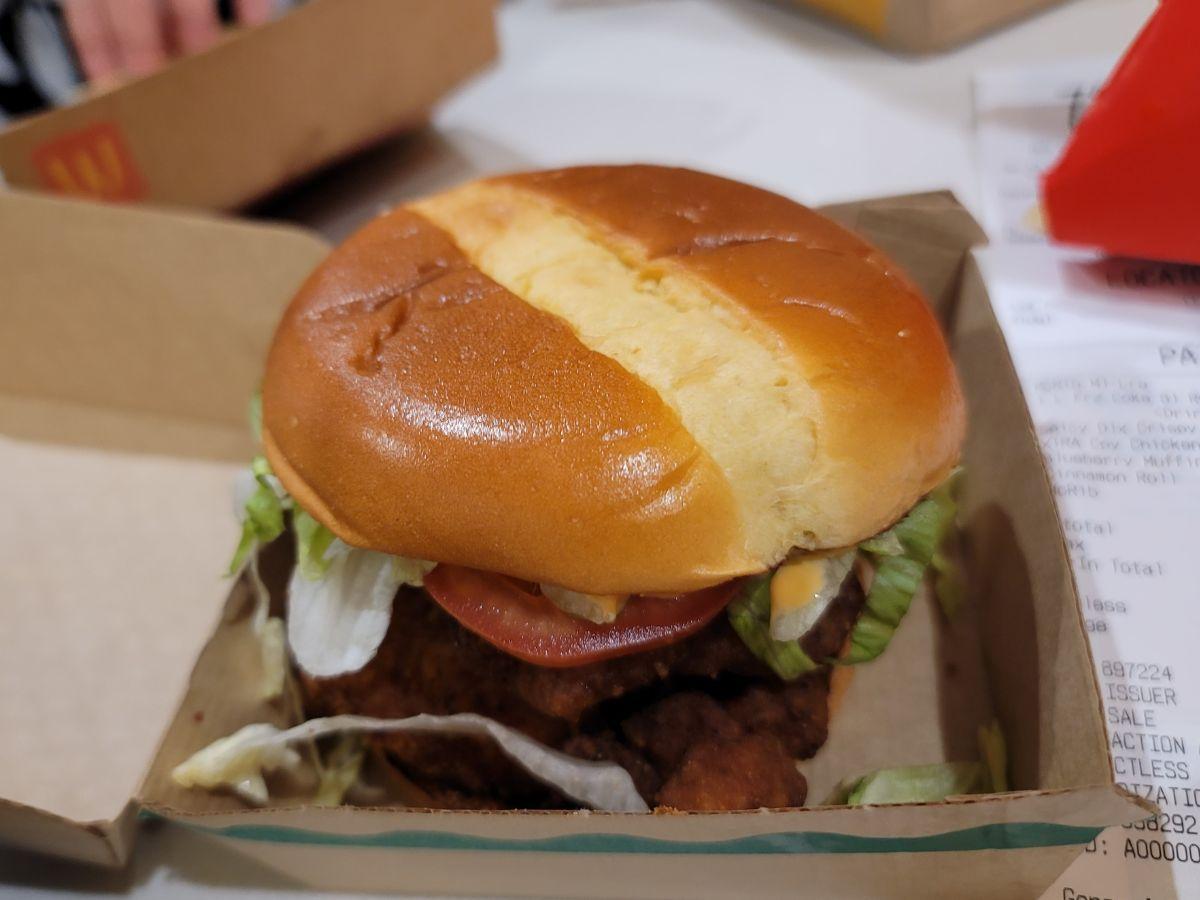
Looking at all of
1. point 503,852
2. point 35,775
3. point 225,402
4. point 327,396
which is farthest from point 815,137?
point 35,775

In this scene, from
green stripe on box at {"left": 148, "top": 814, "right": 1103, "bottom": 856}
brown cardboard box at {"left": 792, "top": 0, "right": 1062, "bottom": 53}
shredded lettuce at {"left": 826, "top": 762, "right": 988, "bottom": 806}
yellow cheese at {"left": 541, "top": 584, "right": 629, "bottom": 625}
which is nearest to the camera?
green stripe on box at {"left": 148, "top": 814, "right": 1103, "bottom": 856}

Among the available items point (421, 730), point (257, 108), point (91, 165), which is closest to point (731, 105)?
point (257, 108)

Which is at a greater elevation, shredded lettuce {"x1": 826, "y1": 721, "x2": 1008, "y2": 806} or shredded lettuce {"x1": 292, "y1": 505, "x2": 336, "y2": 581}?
shredded lettuce {"x1": 292, "y1": 505, "x2": 336, "y2": 581}

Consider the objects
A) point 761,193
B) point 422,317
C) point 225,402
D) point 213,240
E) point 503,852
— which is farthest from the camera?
point 225,402

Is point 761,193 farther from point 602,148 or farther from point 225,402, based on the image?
point 602,148

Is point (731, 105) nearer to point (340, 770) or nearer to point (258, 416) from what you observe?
point (258, 416)

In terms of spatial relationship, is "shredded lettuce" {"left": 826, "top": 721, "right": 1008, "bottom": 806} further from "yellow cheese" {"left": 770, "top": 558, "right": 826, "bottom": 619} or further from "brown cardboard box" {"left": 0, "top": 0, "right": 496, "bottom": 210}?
"brown cardboard box" {"left": 0, "top": 0, "right": 496, "bottom": 210}

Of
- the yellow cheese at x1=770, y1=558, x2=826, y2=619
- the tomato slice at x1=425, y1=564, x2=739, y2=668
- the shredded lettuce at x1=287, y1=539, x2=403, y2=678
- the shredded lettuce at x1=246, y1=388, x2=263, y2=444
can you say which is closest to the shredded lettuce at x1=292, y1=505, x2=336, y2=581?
the shredded lettuce at x1=287, y1=539, x2=403, y2=678
